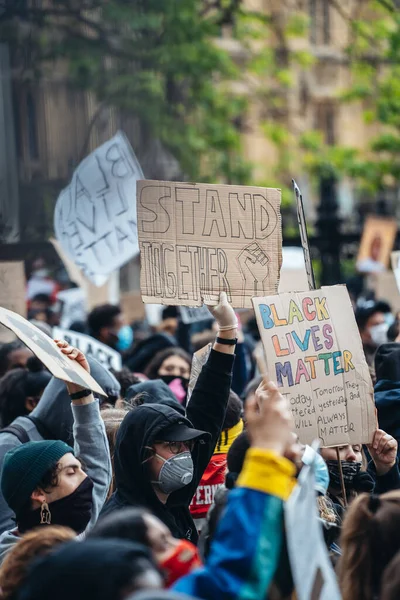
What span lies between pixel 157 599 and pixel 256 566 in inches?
15.1

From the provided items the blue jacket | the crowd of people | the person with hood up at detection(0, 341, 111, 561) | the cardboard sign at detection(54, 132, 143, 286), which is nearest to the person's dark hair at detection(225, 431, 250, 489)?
the crowd of people

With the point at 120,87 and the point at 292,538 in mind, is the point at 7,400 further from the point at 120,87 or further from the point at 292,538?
the point at 120,87

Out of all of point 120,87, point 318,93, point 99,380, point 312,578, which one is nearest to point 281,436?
point 312,578

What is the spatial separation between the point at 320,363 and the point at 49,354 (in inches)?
40.5

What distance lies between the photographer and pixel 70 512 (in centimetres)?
415

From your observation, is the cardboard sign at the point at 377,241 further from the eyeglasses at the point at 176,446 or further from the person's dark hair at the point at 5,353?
the eyeglasses at the point at 176,446

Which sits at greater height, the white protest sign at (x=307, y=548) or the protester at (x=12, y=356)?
the protester at (x=12, y=356)

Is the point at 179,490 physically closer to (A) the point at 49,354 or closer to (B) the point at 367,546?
(A) the point at 49,354

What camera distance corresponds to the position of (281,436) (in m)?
2.97

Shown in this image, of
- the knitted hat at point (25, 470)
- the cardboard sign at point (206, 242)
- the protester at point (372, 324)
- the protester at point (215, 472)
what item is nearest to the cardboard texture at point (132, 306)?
the protester at point (372, 324)

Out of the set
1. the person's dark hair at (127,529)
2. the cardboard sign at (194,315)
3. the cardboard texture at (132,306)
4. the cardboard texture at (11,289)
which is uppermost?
the cardboard texture at (132,306)

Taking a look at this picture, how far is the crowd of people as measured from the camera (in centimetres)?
276

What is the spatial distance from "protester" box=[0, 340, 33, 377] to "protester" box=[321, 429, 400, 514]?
120 inches

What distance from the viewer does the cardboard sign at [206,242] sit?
15.6 ft
